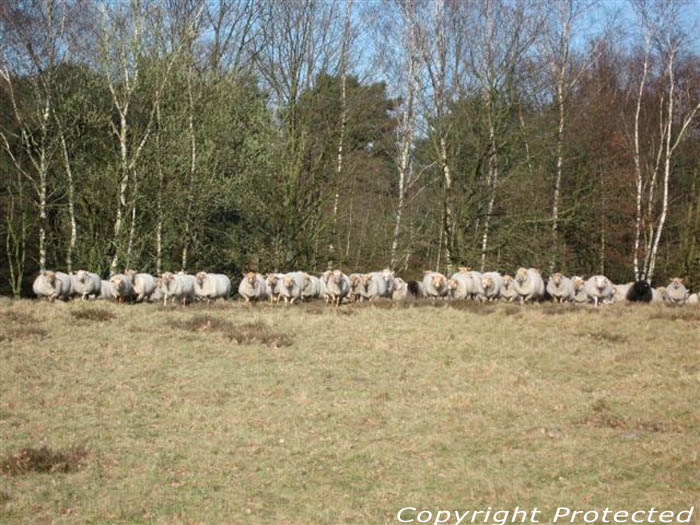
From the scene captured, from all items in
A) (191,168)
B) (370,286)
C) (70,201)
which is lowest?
(370,286)

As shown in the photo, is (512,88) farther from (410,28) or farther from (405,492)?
(405,492)

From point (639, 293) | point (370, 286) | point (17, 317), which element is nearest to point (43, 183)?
point (370, 286)

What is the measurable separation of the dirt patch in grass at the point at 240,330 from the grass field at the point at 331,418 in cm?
6

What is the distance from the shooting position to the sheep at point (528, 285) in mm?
33219

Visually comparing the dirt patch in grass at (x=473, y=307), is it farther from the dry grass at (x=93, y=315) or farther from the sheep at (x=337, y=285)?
the dry grass at (x=93, y=315)

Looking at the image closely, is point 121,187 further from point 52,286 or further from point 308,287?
point 308,287

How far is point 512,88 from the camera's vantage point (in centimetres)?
4081

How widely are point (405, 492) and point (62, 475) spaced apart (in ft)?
12.8

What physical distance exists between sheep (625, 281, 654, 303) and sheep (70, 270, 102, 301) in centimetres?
2026

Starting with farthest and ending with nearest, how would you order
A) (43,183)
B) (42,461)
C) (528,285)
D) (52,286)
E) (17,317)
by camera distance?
(43,183) → (528,285) → (52,286) → (17,317) → (42,461)

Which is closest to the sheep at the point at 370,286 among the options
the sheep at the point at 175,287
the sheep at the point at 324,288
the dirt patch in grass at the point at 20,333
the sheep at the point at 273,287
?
the sheep at the point at 324,288

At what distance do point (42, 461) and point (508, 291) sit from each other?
81.6 feet

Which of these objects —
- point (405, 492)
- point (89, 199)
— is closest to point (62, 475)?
point (405, 492)

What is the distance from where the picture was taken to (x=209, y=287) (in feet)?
102
